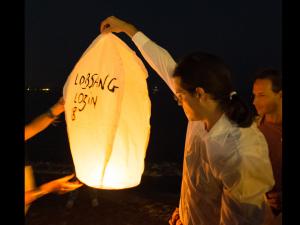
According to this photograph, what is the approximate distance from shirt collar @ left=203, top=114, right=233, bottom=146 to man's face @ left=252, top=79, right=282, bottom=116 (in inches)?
44.9

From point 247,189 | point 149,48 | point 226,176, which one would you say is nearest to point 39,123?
point 149,48

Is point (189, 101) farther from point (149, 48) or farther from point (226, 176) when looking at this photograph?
point (149, 48)

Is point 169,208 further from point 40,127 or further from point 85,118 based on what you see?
point 85,118

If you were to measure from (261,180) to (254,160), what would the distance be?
0.38 feet

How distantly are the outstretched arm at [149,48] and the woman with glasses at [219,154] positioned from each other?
284mm

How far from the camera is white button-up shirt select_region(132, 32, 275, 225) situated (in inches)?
42.2

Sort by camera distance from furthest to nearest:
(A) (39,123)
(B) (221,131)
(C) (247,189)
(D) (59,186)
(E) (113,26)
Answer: (A) (39,123) → (D) (59,186) → (E) (113,26) → (B) (221,131) → (C) (247,189)

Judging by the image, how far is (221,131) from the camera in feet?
4.01

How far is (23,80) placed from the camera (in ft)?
4.25

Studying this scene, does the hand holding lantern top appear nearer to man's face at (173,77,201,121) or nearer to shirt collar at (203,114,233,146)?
man's face at (173,77,201,121)

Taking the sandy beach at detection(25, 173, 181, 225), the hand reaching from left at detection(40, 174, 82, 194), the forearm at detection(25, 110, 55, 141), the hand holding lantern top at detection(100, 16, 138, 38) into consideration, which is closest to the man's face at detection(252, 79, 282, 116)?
the hand holding lantern top at detection(100, 16, 138, 38)

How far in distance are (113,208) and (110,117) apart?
3846mm

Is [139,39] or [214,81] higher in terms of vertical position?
[139,39]

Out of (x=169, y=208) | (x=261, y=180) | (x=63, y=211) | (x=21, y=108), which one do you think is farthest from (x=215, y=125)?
(x=63, y=211)
